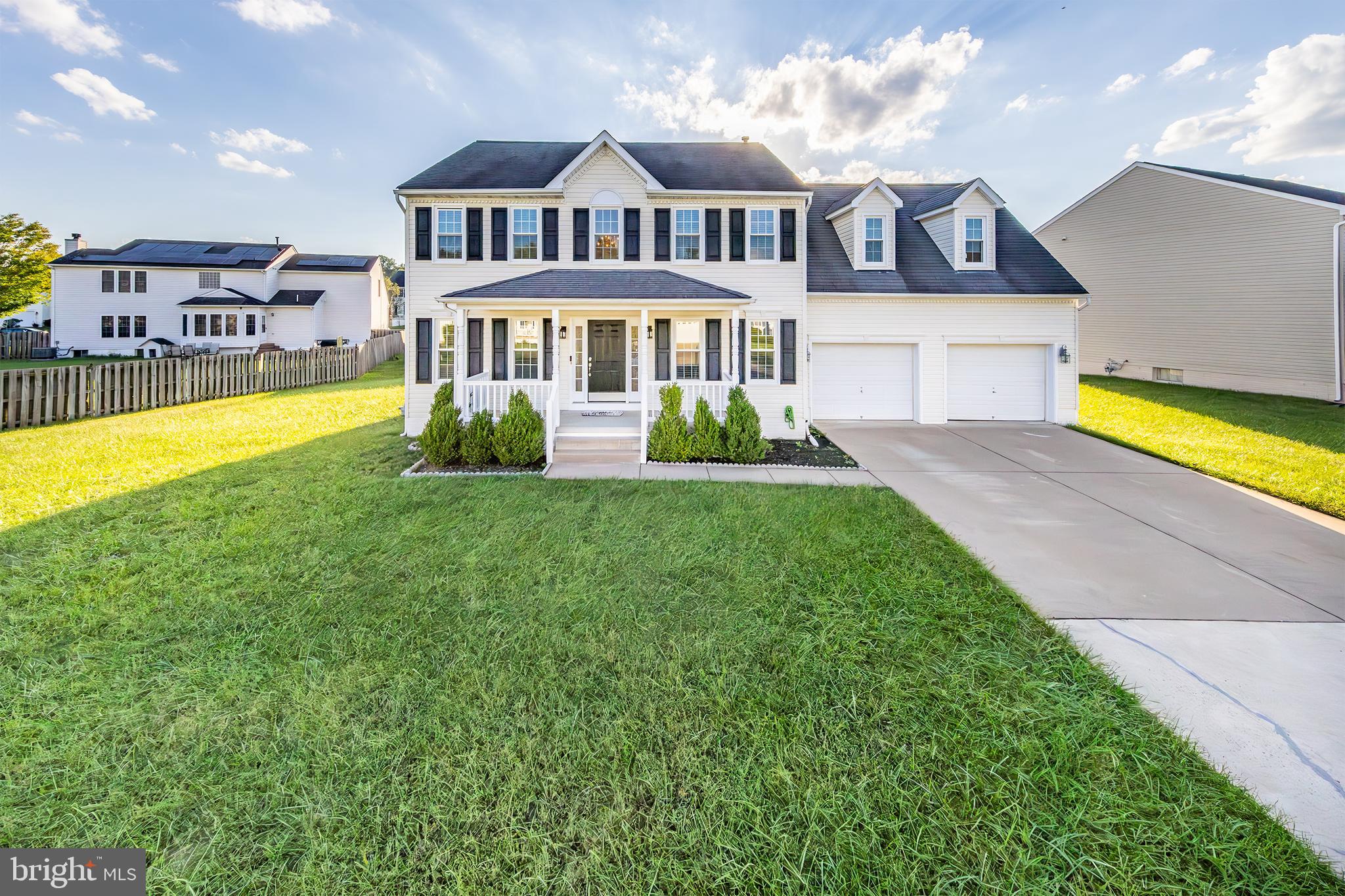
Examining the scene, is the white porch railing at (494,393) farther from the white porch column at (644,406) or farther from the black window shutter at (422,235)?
the black window shutter at (422,235)

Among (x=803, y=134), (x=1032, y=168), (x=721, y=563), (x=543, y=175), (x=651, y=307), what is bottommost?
(x=721, y=563)

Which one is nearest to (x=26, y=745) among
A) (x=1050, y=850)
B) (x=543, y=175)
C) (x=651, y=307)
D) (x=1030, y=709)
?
(x=1050, y=850)

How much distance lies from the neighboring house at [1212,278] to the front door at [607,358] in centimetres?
1964

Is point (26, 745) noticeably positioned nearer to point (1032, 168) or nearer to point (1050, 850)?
point (1050, 850)

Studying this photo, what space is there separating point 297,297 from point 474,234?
2522 cm

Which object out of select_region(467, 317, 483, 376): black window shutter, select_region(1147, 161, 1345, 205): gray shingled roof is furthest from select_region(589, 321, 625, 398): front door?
select_region(1147, 161, 1345, 205): gray shingled roof

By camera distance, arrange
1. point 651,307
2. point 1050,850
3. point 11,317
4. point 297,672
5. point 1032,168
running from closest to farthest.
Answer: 1. point 1050,850
2. point 297,672
3. point 651,307
4. point 1032,168
5. point 11,317

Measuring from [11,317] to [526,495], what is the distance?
5763cm

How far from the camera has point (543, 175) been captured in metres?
12.2

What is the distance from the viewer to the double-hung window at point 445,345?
1201 cm

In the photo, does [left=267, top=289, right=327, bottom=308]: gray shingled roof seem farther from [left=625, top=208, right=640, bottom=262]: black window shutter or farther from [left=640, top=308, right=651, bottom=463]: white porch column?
[left=640, top=308, right=651, bottom=463]: white porch column

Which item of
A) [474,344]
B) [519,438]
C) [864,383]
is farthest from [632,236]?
[864,383]

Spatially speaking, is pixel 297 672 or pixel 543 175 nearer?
pixel 297 672

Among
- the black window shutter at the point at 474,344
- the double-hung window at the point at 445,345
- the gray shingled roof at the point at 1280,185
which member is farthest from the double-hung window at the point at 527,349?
the gray shingled roof at the point at 1280,185
